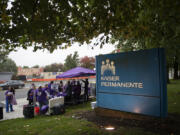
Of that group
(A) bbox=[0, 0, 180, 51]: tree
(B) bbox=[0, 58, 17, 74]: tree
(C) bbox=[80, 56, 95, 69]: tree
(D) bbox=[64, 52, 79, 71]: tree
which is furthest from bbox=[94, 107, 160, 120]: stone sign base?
(B) bbox=[0, 58, 17, 74]: tree

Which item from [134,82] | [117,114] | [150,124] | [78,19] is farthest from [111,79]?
[78,19]

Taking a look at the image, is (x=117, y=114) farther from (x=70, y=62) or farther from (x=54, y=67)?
(x=54, y=67)

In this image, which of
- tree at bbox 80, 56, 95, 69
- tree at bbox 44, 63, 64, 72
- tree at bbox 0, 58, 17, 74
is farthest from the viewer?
tree at bbox 44, 63, 64, 72

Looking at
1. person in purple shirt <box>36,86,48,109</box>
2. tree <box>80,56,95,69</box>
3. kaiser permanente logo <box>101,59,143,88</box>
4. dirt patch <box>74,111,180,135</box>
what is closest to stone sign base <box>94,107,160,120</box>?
dirt patch <box>74,111,180,135</box>

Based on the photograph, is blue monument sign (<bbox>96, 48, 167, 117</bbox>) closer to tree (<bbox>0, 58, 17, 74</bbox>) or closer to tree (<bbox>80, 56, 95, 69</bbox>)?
tree (<bbox>80, 56, 95, 69</bbox>)

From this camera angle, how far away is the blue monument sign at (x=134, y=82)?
595 centimetres

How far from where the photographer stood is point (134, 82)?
21.9ft

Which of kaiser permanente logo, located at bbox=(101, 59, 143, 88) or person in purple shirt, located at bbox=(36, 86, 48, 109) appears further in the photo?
person in purple shirt, located at bbox=(36, 86, 48, 109)

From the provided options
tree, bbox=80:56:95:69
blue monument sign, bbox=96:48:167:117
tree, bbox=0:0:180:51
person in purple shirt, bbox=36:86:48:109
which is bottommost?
person in purple shirt, bbox=36:86:48:109

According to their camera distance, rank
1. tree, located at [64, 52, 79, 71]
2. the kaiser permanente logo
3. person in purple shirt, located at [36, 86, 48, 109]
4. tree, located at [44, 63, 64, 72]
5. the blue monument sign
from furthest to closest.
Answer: tree, located at [44, 63, 64, 72] → tree, located at [64, 52, 79, 71] → person in purple shirt, located at [36, 86, 48, 109] → the kaiser permanente logo → the blue monument sign

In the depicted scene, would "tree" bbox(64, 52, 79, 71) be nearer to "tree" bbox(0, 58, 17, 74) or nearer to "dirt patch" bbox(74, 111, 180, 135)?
"tree" bbox(0, 58, 17, 74)

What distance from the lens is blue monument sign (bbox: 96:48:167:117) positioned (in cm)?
595

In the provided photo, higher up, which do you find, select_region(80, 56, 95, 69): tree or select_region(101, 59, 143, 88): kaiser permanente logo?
select_region(80, 56, 95, 69): tree

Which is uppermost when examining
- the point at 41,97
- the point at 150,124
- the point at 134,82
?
the point at 134,82
